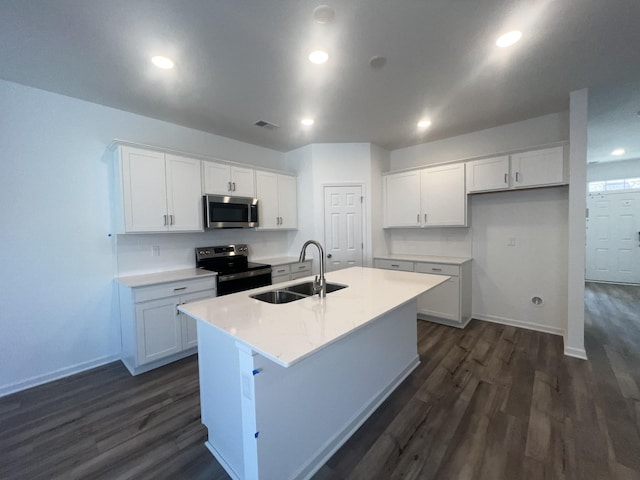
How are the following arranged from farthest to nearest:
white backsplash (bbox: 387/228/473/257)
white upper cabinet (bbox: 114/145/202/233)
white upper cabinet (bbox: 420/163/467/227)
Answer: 1. white backsplash (bbox: 387/228/473/257)
2. white upper cabinet (bbox: 420/163/467/227)
3. white upper cabinet (bbox: 114/145/202/233)

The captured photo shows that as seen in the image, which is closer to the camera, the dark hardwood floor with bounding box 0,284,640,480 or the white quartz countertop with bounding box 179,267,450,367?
the white quartz countertop with bounding box 179,267,450,367

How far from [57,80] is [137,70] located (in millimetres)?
809

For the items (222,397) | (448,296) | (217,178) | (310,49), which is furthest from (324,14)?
(448,296)

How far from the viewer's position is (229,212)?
345 centimetres

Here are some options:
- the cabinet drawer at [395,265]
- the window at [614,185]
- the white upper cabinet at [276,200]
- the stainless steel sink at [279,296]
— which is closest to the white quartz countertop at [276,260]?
the white upper cabinet at [276,200]

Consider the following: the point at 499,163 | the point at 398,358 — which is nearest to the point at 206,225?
the point at 398,358

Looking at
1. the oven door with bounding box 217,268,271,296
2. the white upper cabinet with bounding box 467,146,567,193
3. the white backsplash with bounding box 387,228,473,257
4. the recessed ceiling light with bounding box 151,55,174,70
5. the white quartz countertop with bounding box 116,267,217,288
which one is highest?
the recessed ceiling light with bounding box 151,55,174,70

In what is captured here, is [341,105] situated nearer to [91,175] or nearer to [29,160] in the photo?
[91,175]

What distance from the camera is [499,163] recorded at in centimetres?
330

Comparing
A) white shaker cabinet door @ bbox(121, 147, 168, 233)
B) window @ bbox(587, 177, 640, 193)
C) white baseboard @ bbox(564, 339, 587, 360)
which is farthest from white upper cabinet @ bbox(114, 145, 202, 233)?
window @ bbox(587, 177, 640, 193)

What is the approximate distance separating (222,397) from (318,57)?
96.0 inches

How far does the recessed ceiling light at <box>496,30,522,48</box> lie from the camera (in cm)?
180

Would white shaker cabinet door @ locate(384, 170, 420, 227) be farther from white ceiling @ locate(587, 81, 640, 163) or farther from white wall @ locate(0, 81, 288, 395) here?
white wall @ locate(0, 81, 288, 395)

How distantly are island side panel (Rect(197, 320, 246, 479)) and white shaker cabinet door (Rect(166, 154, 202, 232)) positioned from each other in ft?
5.70
